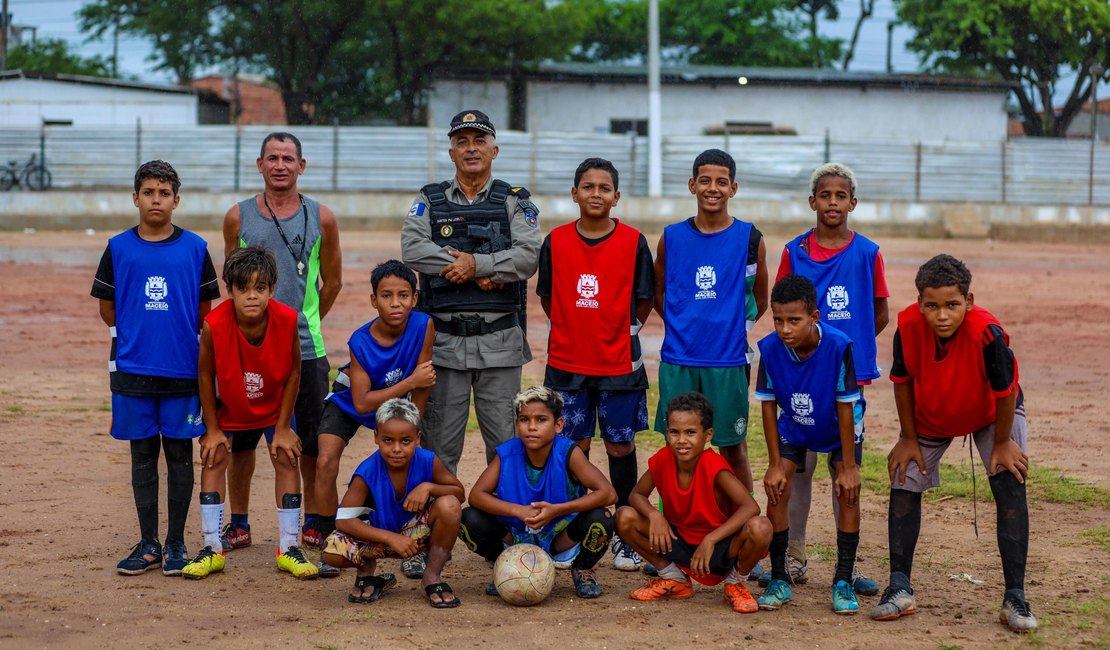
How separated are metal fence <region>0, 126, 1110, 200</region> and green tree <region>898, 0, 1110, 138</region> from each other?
984 cm

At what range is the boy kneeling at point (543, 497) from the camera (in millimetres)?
5844

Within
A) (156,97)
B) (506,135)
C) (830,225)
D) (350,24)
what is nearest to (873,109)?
(506,135)

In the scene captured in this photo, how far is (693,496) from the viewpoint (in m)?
5.85

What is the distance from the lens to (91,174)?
3017 cm

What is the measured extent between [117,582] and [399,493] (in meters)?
1.44

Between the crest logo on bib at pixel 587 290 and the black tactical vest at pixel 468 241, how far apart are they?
41cm

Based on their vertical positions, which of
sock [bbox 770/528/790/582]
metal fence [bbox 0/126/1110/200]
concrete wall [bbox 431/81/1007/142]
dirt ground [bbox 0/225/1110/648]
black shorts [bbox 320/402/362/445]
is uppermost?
concrete wall [bbox 431/81/1007/142]

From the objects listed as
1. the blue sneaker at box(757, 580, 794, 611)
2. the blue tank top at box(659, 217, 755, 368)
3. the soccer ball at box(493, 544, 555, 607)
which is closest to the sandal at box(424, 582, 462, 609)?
the soccer ball at box(493, 544, 555, 607)

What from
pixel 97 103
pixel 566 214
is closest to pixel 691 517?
pixel 566 214

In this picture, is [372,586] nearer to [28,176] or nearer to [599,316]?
[599,316]

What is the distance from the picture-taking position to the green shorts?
20.5 feet

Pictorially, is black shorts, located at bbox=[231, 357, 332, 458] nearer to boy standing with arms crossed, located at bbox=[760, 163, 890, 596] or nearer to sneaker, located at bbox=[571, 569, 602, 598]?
sneaker, located at bbox=[571, 569, 602, 598]

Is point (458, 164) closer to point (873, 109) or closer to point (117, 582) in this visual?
point (117, 582)

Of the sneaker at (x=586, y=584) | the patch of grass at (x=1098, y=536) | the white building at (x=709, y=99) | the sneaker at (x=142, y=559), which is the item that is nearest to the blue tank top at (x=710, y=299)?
the sneaker at (x=586, y=584)
